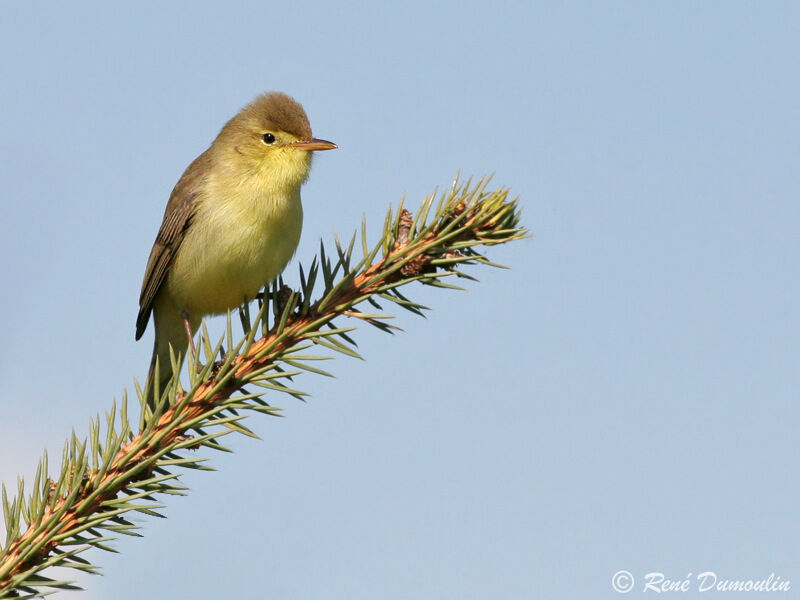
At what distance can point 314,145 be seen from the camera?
20.9 ft

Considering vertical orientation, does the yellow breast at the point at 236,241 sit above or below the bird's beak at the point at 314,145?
below

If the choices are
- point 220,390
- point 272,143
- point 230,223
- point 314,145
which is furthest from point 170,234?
point 220,390

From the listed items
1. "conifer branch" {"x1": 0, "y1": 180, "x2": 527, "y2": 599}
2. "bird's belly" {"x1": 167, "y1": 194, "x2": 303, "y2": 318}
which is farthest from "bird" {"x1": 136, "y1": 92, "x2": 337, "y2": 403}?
"conifer branch" {"x1": 0, "y1": 180, "x2": 527, "y2": 599}

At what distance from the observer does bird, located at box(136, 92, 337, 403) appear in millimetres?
5996

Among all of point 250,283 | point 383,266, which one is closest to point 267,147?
point 250,283

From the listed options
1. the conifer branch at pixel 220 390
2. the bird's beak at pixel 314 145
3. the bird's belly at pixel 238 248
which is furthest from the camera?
the bird's beak at pixel 314 145

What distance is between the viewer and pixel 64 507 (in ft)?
9.37

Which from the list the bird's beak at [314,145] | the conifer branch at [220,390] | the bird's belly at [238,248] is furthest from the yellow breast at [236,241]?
the conifer branch at [220,390]

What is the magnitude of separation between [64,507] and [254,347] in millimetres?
970

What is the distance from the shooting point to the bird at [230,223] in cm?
600

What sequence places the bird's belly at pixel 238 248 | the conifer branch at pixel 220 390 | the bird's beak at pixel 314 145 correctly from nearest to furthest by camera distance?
the conifer branch at pixel 220 390, the bird's belly at pixel 238 248, the bird's beak at pixel 314 145

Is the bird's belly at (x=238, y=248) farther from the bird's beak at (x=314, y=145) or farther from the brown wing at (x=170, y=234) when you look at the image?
the bird's beak at (x=314, y=145)

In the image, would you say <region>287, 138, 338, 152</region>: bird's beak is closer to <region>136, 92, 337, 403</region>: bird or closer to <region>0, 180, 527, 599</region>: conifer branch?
<region>136, 92, 337, 403</region>: bird

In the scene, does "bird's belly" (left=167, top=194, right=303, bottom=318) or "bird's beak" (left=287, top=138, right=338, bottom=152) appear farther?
"bird's beak" (left=287, top=138, right=338, bottom=152)
